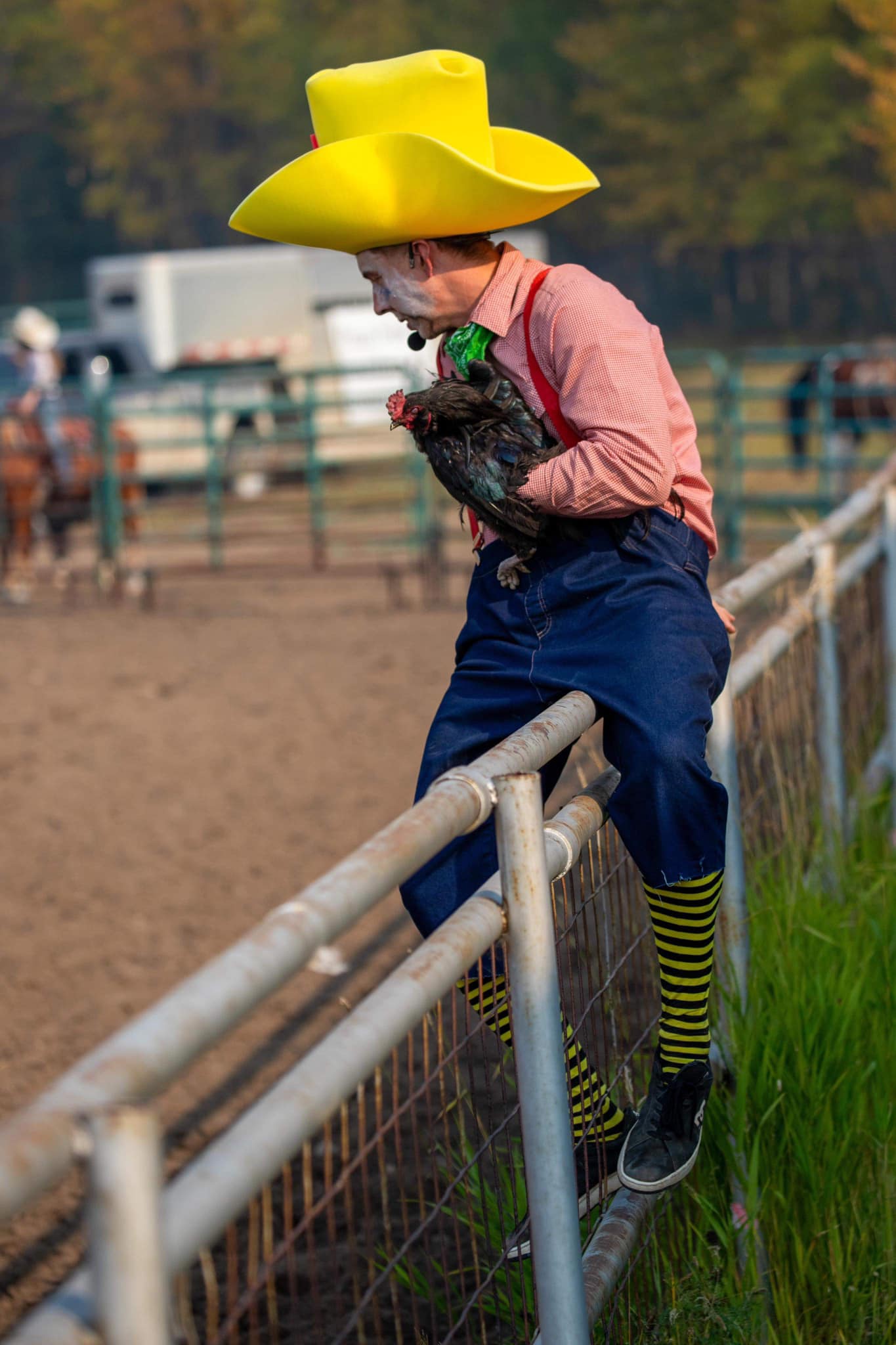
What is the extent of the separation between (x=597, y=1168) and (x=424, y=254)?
1.31 m

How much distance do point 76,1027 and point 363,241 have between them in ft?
9.10

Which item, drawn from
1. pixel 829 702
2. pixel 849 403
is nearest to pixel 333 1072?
pixel 829 702

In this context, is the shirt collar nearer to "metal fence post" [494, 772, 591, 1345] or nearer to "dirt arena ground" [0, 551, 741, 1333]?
"metal fence post" [494, 772, 591, 1345]

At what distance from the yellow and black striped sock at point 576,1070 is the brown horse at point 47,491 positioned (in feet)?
36.9

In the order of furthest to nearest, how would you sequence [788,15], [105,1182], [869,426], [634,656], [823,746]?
[788,15], [869,426], [823,746], [634,656], [105,1182]

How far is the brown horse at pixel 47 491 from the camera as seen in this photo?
43.5 ft

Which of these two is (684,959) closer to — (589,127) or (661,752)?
(661,752)

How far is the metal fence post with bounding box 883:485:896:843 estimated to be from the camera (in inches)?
187

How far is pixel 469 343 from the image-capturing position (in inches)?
91.4

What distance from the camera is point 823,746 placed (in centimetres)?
384

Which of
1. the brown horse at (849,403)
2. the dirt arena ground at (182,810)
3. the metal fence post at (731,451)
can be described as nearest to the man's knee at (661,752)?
the dirt arena ground at (182,810)

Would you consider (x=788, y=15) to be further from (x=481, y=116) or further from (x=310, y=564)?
(x=481, y=116)

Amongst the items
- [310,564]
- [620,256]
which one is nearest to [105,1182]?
[310,564]

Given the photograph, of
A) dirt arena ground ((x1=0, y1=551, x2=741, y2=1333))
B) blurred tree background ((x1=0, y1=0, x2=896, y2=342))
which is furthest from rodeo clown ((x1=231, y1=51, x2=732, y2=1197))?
blurred tree background ((x1=0, y1=0, x2=896, y2=342))
